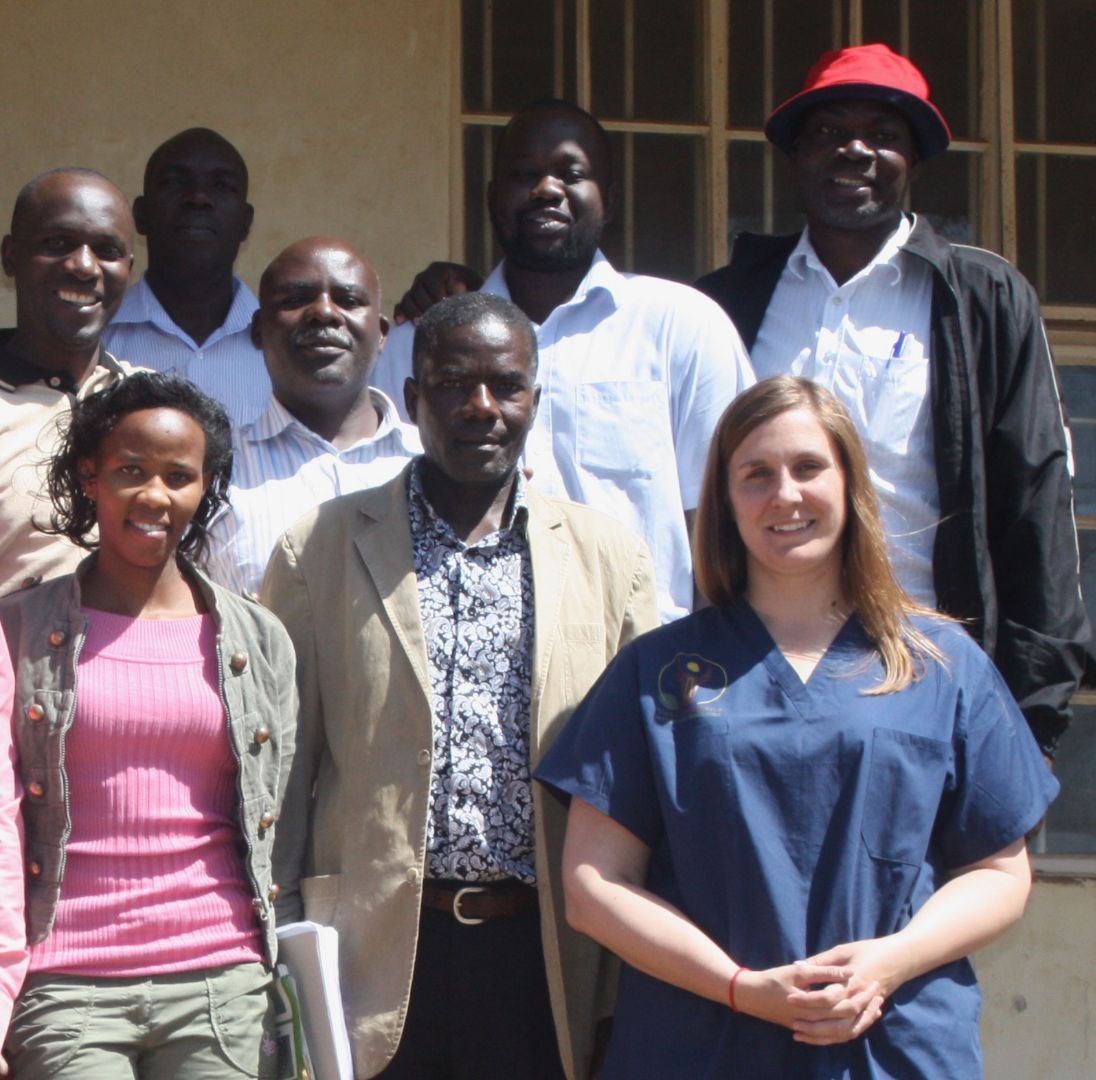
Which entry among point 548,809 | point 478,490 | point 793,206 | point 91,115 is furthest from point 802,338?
point 91,115

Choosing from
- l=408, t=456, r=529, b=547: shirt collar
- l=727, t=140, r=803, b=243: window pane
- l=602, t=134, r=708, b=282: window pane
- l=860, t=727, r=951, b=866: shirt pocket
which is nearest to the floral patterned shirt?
l=408, t=456, r=529, b=547: shirt collar

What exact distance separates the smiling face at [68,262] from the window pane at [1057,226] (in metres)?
2.99

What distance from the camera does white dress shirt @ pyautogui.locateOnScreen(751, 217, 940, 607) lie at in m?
3.71

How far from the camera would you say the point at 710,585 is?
10.1ft

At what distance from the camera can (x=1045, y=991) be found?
5055mm

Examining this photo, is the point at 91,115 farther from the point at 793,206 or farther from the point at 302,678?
the point at 302,678

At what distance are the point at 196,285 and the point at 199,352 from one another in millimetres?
195

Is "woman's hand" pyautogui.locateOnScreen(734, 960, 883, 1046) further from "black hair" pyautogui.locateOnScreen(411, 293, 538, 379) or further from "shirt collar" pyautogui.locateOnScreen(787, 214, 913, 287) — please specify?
"shirt collar" pyautogui.locateOnScreen(787, 214, 913, 287)

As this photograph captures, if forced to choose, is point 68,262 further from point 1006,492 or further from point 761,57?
point 761,57

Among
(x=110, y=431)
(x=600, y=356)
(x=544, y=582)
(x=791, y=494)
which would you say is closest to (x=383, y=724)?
(x=544, y=582)

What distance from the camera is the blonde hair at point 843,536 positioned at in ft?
9.64

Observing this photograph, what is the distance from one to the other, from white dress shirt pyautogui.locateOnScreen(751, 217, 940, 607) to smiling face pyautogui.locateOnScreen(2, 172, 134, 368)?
53.9 inches

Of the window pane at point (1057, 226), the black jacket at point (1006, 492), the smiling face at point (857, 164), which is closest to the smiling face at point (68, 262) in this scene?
the smiling face at point (857, 164)

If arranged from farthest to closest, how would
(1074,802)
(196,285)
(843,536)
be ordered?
(1074,802) → (196,285) → (843,536)
